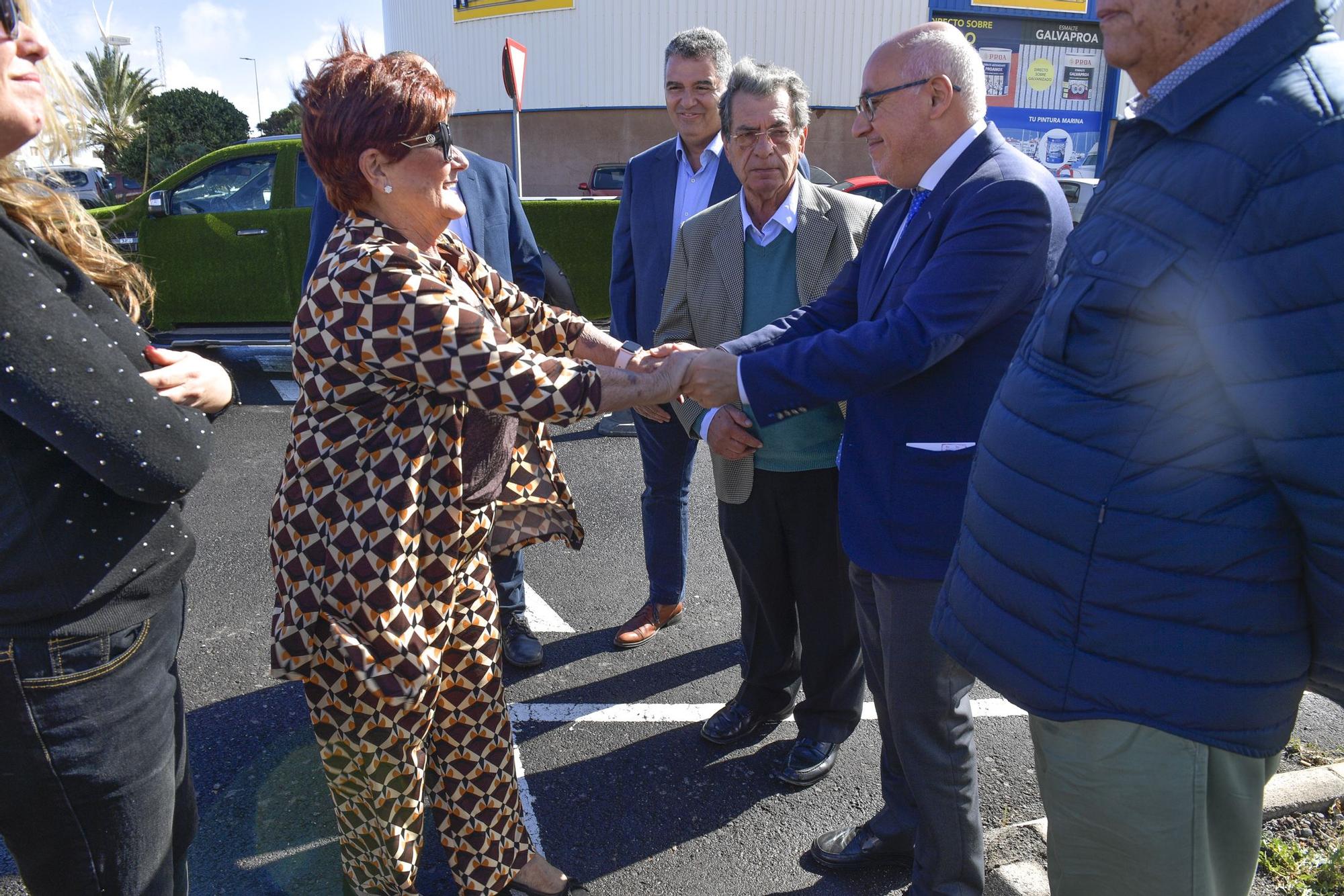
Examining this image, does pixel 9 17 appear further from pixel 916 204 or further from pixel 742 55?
pixel 742 55

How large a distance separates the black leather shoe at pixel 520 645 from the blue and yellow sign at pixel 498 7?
22503 mm

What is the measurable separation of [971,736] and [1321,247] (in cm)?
151

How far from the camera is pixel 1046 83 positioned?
78.0ft

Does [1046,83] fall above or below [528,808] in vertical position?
above

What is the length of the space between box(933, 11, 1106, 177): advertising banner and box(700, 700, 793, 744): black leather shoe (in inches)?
904

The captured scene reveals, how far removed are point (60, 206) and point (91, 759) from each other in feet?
3.24

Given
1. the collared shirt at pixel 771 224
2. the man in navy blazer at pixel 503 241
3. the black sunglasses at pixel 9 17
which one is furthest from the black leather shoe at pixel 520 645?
the black sunglasses at pixel 9 17

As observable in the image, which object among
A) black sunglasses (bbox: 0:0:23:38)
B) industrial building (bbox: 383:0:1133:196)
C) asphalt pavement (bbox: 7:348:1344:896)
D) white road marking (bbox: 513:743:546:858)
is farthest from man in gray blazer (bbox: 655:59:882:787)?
industrial building (bbox: 383:0:1133:196)

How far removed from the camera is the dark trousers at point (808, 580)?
311 cm

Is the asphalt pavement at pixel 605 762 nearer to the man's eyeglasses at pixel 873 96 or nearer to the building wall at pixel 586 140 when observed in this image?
the man's eyeglasses at pixel 873 96

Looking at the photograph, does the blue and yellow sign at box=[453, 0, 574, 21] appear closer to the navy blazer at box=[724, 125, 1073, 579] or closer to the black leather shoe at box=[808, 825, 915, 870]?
the navy blazer at box=[724, 125, 1073, 579]

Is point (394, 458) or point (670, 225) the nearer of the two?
point (394, 458)

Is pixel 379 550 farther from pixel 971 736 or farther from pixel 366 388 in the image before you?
pixel 971 736

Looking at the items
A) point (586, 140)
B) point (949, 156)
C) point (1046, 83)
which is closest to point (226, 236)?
point (949, 156)
